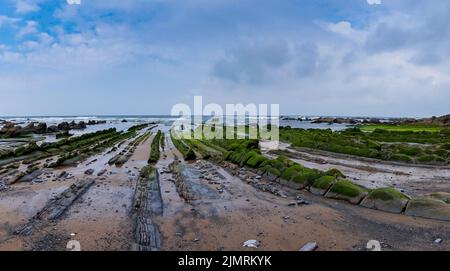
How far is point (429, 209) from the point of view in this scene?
9.41 m

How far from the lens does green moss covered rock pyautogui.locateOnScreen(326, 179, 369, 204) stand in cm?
1109

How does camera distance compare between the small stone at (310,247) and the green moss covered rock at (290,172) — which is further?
the green moss covered rock at (290,172)

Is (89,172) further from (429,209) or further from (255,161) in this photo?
(429,209)

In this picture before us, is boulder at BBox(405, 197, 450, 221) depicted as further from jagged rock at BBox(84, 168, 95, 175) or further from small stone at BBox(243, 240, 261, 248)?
jagged rock at BBox(84, 168, 95, 175)

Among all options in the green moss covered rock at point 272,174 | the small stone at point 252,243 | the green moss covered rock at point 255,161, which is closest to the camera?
the small stone at point 252,243

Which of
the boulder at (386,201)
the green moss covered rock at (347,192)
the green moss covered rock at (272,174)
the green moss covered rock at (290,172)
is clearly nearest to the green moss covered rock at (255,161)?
the green moss covered rock at (272,174)

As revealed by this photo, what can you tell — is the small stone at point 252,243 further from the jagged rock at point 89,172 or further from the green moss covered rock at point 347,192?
the jagged rock at point 89,172

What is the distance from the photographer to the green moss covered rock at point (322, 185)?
1235cm

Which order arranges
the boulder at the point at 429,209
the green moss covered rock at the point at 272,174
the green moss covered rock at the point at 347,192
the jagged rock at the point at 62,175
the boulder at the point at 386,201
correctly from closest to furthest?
the boulder at the point at 429,209, the boulder at the point at 386,201, the green moss covered rock at the point at 347,192, the green moss covered rock at the point at 272,174, the jagged rock at the point at 62,175

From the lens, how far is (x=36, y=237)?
834 cm

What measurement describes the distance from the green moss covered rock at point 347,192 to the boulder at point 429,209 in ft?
5.20

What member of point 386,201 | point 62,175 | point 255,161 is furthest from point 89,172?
point 386,201
